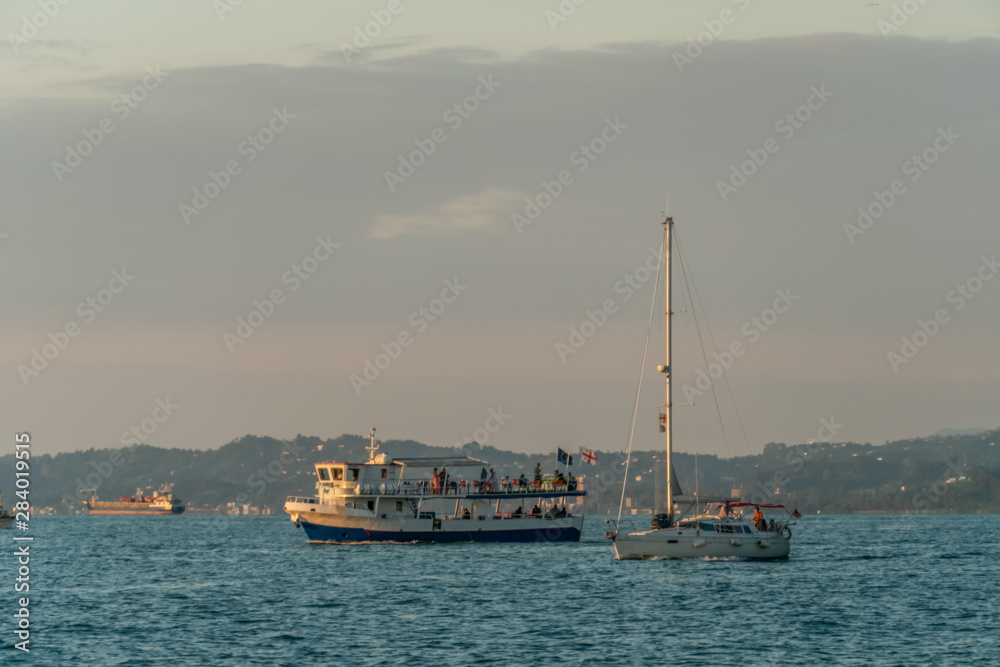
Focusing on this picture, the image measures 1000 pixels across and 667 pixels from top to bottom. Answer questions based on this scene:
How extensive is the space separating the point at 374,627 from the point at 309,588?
16.7 metres

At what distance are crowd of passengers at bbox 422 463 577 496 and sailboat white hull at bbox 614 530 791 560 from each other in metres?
27.4

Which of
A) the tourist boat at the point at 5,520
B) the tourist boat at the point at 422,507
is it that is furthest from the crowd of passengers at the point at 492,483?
the tourist boat at the point at 5,520

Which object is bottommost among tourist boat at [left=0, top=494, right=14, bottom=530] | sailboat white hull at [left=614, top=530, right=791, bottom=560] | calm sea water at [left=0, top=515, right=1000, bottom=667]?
calm sea water at [left=0, top=515, right=1000, bottom=667]

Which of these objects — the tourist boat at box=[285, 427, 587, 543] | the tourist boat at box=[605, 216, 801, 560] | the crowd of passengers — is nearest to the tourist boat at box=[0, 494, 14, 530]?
the tourist boat at box=[285, 427, 587, 543]

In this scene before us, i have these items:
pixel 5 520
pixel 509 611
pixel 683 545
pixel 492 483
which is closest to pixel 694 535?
pixel 683 545

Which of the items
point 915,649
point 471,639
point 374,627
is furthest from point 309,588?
point 915,649

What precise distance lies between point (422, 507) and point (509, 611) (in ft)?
147

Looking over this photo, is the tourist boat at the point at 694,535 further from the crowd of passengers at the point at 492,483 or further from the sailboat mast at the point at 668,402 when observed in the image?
the crowd of passengers at the point at 492,483

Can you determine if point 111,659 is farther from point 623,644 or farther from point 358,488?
point 358,488

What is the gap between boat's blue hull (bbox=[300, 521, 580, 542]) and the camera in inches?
4038

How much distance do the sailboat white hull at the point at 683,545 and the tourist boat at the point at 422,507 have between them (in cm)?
2756

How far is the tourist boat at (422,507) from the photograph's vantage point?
102312 millimetres

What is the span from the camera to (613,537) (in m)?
80.0

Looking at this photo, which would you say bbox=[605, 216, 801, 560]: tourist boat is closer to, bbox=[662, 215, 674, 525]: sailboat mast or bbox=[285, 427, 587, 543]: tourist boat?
bbox=[662, 215, 674, 525]: sailboat mast
